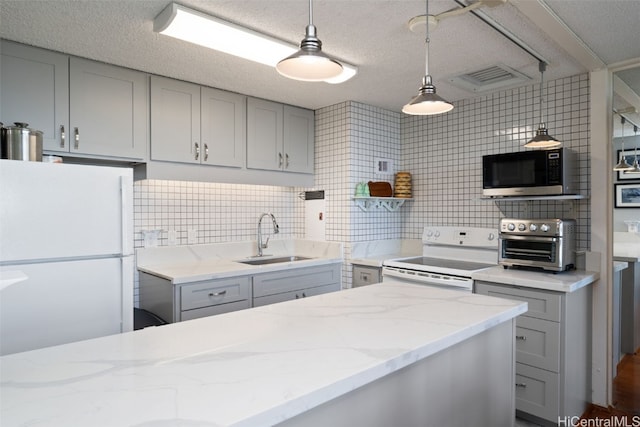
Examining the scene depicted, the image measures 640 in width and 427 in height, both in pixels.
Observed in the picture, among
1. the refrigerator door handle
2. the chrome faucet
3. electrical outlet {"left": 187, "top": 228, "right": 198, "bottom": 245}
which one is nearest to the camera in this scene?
the refrigerator door handle

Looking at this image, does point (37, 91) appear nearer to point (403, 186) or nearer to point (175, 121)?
point (175, 121)

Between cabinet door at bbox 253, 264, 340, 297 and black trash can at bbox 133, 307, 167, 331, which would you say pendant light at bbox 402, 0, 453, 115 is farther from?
black trash can at bbox 133, 307, 167, 331

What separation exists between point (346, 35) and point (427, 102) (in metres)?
0.77

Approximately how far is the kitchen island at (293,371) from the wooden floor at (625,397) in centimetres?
128

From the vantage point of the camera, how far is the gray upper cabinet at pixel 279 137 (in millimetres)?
3152

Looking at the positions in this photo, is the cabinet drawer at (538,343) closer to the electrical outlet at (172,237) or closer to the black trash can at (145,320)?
the black trash can at (145,320)

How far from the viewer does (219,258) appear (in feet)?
10.7

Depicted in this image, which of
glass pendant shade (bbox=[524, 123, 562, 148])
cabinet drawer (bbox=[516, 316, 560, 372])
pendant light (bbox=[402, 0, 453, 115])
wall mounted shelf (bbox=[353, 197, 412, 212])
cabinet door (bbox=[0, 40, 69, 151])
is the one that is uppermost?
cabinet door (bbox=[0, 40, 69, 151])

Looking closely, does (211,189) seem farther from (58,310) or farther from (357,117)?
(58,310)

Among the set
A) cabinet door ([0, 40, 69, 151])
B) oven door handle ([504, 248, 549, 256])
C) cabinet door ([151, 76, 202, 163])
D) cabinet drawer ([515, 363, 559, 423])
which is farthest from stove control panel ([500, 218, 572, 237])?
cabinet door ([0, 40, 69, 151])

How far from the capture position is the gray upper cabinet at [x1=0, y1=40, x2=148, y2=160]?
2.12m

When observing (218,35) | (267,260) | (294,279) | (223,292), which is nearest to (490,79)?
(218,35)

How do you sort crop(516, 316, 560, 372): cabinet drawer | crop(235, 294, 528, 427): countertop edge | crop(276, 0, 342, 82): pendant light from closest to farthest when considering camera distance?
1. crop(235, 294, 528, 427): countertop edge
2. crop(276, 0, 342, 82): pendant light
3. crop(516, 316, 560, 372): cabinet drawer

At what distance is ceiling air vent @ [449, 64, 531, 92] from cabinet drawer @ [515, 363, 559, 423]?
1902 millimetres
